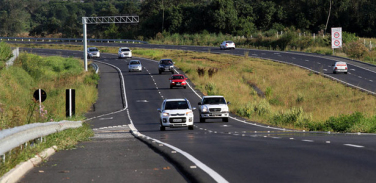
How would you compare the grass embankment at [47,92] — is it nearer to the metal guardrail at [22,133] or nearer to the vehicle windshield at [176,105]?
the metal guardrail at [22,133]

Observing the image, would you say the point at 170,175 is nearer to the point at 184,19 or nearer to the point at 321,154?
the point at 321,154

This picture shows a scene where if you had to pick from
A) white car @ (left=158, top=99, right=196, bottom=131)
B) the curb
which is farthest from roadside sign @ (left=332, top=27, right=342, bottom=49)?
the curb

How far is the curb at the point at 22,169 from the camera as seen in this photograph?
8.88 m

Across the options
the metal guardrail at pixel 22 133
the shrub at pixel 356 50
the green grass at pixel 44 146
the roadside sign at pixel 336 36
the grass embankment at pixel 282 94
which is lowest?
the grass embankment at pixel 282 94

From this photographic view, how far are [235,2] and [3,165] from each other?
405ft

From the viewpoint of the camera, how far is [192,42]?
389 ft

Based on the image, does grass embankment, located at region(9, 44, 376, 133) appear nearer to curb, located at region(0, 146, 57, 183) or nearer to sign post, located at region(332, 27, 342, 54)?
sign post, located at region(332, 27, 342, 54)

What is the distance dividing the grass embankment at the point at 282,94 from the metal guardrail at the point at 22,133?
14267mm

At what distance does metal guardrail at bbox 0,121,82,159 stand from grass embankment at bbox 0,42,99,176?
9.3 inches

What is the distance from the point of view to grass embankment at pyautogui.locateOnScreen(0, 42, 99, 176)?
1532cm

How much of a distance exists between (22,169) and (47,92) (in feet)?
153

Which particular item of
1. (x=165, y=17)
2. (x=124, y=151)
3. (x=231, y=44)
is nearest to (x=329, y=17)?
(x=231, y=44)

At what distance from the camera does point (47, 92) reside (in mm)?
55219

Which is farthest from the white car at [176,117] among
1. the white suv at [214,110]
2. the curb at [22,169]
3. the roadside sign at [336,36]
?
the roadside sign at [336,36]
